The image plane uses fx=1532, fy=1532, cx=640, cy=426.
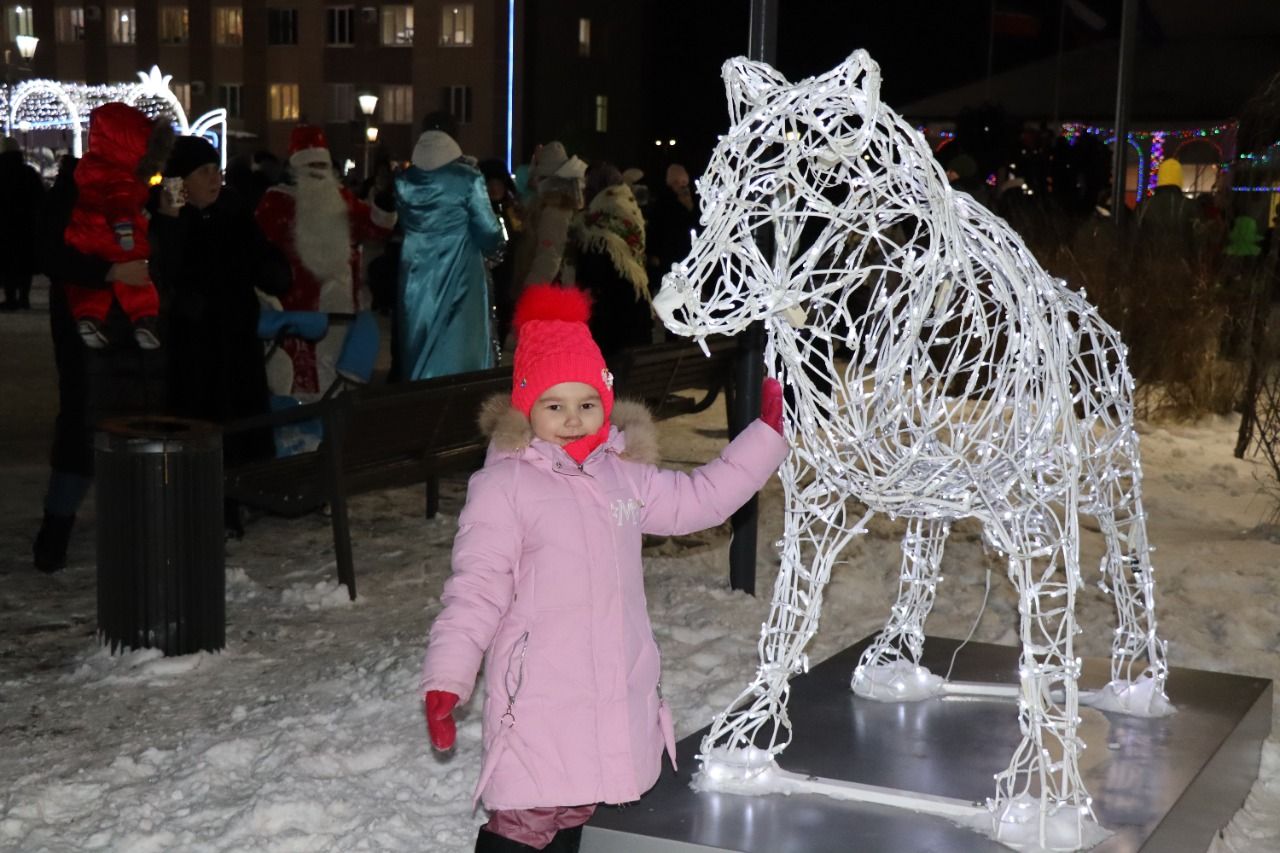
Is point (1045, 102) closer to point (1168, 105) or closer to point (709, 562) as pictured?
point (1168, 105)

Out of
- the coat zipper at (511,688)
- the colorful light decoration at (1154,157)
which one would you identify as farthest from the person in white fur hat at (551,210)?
the colorful light decoration at (1154,157)

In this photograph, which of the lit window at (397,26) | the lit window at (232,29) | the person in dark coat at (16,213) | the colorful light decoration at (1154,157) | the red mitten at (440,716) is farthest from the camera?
the lit window at (232,29)

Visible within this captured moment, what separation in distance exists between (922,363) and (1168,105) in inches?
617

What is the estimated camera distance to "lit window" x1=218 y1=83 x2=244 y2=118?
4878 centimetres

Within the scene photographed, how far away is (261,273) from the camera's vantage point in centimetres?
752

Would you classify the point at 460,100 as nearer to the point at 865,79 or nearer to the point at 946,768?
the point at 946,768

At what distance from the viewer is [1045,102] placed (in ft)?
64.0

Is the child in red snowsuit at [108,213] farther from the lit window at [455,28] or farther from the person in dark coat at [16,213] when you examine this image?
the lit window at [455,28]

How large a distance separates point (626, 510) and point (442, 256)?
5.21 metres

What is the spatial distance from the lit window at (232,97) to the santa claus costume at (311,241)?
139ft

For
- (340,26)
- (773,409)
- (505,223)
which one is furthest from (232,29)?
(773,409)

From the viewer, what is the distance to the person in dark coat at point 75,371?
6.66 meters

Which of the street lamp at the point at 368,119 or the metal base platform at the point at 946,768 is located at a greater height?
the street lamp at the point at 368,119

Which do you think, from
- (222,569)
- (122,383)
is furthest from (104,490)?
(122,383)
